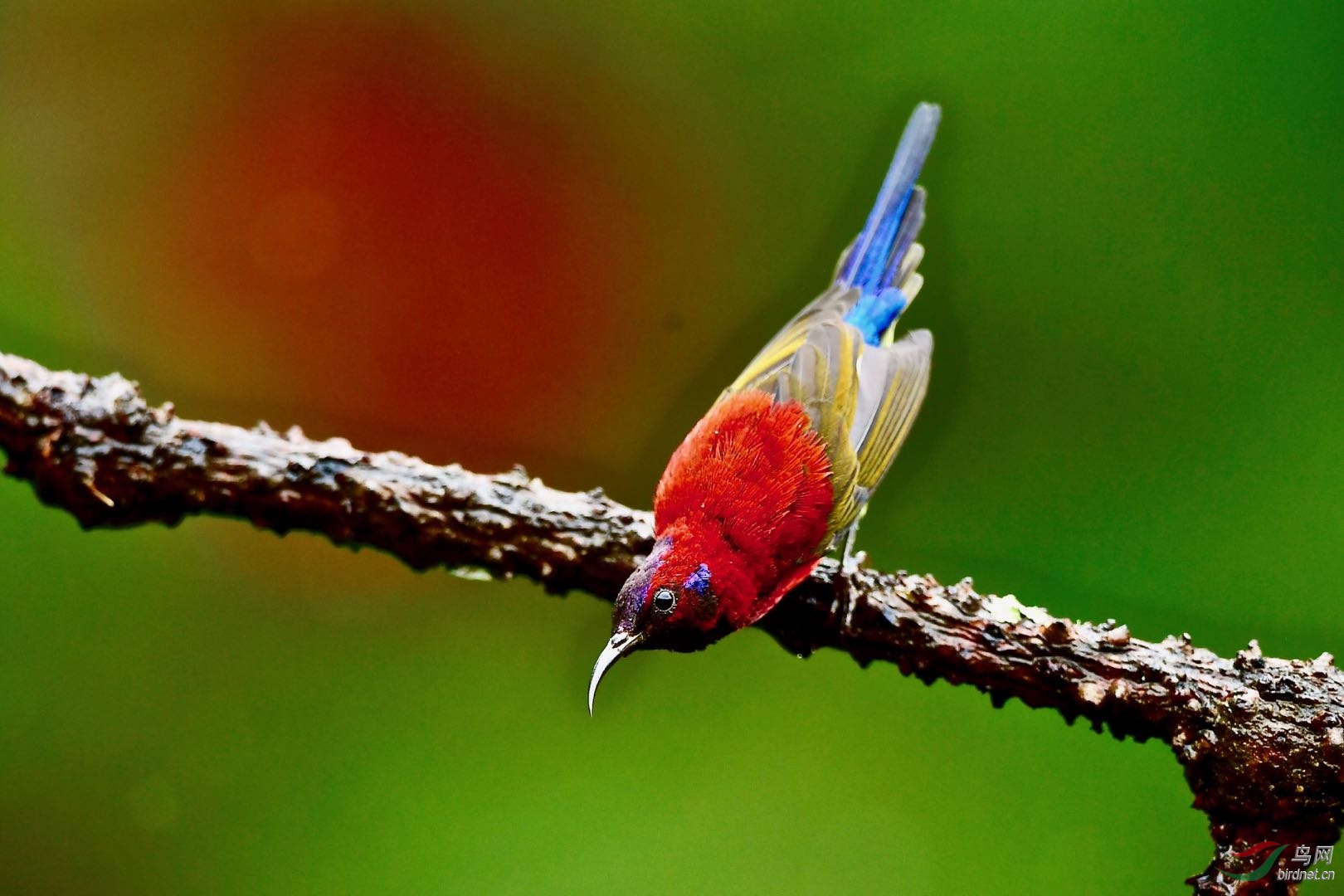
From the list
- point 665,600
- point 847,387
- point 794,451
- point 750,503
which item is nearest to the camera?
point 665,600

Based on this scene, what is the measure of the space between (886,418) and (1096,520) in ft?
1.71

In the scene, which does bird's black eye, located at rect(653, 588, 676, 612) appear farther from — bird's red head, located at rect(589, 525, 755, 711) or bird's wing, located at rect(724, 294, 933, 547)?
bird's wing, located at rect(724, 294, 933, 547)

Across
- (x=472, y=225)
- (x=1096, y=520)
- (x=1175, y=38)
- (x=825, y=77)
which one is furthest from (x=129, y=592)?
(x=1175, y=38)

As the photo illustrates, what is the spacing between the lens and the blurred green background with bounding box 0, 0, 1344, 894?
1896 millimetres

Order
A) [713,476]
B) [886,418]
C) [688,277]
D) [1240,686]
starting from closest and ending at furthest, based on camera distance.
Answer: [1240,686] → [713,476] → [886,418] → [688,277]

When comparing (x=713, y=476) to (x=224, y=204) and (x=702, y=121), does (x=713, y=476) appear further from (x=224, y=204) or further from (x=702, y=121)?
(x=224, y=204)

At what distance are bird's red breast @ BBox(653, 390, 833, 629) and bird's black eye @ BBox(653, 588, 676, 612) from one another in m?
0.02

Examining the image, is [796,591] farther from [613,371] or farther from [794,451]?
[613,371]

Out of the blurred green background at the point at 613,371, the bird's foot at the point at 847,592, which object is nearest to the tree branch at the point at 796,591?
the bird's foot at the point at 847,592

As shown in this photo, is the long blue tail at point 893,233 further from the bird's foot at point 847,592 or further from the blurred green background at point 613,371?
the bird's foot at point 847,592

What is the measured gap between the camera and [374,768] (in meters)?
2.03

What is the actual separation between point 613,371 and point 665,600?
0.82 metres

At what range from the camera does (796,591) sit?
163 centimetres

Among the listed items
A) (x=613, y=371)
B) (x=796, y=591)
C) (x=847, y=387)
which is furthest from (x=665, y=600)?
(x=613, y=371)
